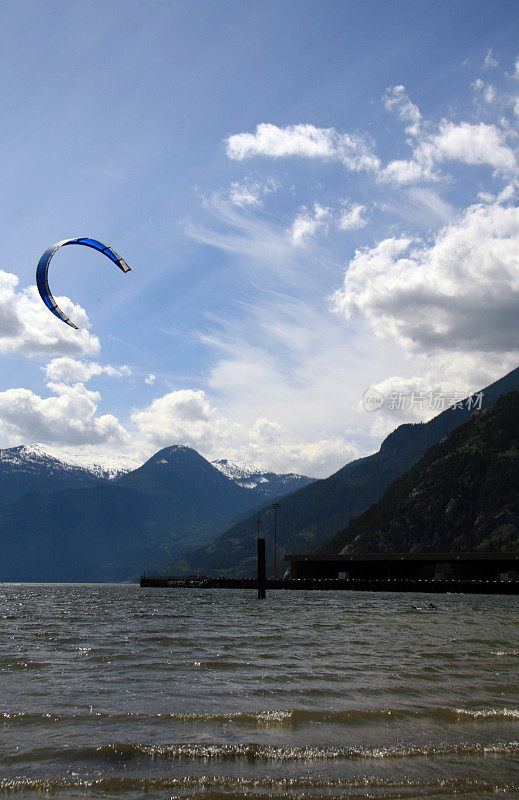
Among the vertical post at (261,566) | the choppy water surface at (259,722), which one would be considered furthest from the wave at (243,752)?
the vertical post at (261,566)

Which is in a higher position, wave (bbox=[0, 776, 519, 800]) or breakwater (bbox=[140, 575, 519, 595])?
wave (bbox=[0, 776, 519, 800])

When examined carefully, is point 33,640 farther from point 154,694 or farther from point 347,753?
point 347,753

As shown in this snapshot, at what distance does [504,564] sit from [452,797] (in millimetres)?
138705

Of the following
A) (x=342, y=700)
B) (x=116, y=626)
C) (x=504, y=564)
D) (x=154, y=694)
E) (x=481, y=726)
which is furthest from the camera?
(x=504, y=564)

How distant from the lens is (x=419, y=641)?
106 ft

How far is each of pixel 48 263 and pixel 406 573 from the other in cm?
12384

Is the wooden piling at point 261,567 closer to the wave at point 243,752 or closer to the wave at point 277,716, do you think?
the wave at point 277,716

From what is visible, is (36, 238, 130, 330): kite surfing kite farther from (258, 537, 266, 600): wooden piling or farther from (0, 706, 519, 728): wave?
(258, 537, 266, 600): wooden piling

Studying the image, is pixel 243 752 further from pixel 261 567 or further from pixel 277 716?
pixel 261 567

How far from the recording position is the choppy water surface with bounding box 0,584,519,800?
1075cm

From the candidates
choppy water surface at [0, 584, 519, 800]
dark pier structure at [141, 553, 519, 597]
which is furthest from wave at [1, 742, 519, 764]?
dark pier structure at [141, 553, 519, 597]

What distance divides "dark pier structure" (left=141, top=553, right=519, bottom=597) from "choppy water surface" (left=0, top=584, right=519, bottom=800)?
102 m

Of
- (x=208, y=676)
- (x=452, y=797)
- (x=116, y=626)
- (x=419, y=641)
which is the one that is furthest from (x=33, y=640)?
(x=452, y=797)

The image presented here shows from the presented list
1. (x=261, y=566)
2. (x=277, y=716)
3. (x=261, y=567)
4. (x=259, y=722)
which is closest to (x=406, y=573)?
(x=261, y=567)
